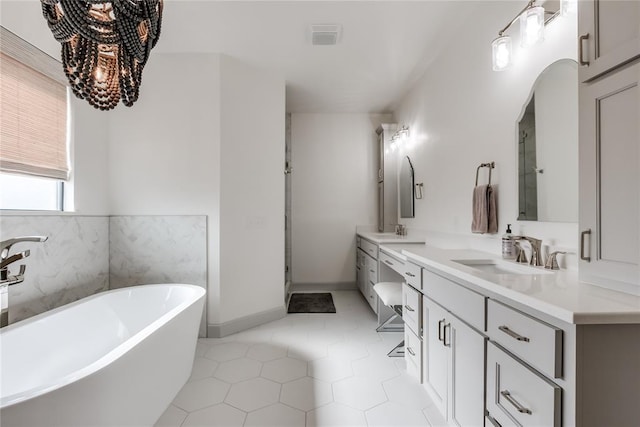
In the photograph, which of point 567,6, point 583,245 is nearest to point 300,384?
point 583,245

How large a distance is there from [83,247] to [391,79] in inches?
134

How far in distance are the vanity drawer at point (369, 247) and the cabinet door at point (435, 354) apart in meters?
1.40

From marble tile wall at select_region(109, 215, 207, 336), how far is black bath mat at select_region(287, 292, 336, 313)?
1.20 meters

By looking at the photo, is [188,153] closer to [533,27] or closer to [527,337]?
[533,27]

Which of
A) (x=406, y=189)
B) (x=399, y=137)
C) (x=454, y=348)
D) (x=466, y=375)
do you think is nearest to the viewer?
(x=466, y=375)

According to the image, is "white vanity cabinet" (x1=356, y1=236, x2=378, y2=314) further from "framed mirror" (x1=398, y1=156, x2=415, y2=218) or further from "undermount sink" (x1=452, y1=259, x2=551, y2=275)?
"undermount sink" (x1=452, y1=259, x2=551, y2=275)

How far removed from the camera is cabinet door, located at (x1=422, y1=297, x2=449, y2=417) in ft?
5.17

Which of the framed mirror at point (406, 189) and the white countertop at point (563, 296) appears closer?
the white countertop at point (563, 296)

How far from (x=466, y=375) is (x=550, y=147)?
48.6 inches

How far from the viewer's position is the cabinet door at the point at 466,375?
1.24 meters

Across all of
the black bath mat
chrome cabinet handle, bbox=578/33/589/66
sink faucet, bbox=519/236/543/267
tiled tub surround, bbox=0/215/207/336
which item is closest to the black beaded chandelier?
tiled tub surround, bbox=0/215/207/336

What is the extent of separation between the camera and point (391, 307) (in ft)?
8.15

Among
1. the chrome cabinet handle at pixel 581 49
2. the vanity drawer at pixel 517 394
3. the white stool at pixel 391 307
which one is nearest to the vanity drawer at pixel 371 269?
the white stool at pixel 391 307

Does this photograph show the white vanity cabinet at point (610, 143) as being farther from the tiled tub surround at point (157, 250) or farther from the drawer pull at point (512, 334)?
the tiled tub surround at point (157, 250)
